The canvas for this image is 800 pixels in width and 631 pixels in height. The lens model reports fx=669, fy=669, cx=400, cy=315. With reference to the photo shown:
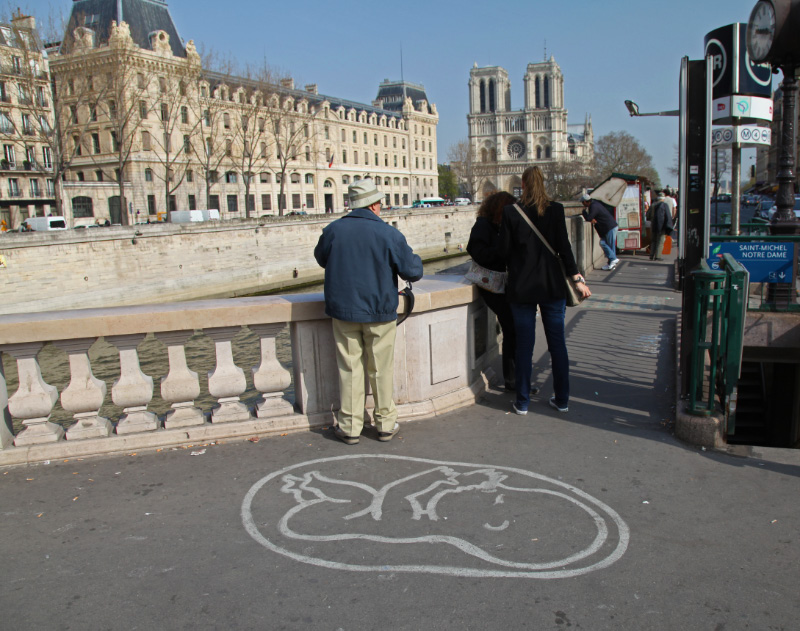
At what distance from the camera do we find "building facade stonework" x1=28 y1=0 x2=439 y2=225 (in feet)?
132

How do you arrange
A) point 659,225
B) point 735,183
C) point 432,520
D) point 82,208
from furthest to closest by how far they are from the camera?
point 82,208
point 659,225
point 735,183
point 432,520

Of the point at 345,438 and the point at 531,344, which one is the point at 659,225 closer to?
the point at 531,344

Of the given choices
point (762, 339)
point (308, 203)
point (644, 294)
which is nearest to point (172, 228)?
point (644, 294)

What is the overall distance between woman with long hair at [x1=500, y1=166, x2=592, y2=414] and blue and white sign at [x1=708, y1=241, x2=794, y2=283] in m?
3.12

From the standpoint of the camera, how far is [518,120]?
15762 centimetres

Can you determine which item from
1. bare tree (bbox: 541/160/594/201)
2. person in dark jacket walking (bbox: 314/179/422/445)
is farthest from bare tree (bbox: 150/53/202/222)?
bare tree (bbox: 541/160/594/201)

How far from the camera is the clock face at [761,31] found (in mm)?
7818

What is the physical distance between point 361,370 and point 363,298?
0.56m

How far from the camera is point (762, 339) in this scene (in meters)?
7.92

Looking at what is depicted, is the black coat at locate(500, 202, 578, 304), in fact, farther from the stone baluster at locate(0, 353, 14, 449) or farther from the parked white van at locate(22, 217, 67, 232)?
Answer: the parked white van at locate(22, 217, 67, 232)

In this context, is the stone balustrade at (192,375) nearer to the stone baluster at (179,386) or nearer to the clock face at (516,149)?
the stone baluster at (179,386)

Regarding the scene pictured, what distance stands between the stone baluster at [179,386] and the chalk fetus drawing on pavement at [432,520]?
1005 millimetres

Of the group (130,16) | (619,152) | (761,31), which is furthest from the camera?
(619,152)

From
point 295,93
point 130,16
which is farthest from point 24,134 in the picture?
point 295,93
